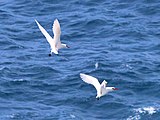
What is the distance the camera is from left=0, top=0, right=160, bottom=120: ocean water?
76.9 metres

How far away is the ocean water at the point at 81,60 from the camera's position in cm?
7694

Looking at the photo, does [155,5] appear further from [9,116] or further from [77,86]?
[9,116]

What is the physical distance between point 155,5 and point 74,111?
30.2 m

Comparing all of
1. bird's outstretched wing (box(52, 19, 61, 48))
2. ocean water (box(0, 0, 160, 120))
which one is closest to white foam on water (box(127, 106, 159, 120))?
ocean water (box(0, 0, 160, 120))

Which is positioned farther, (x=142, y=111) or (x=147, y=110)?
(x=147, y=110)

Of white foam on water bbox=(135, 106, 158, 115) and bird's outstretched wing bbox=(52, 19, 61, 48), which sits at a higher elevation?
bird's outstretched wing bbox=(52, 19, 61, 48)

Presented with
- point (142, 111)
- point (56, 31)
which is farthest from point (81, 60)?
point (56, 31)

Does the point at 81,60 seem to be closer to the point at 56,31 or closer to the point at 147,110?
the point at 147,110

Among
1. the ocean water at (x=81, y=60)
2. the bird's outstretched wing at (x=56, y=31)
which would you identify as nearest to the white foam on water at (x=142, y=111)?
the ocean water at (x=81, y=60)

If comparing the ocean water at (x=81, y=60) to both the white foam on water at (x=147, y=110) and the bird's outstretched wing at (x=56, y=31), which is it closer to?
the white foam on water at (x=147, y=110)

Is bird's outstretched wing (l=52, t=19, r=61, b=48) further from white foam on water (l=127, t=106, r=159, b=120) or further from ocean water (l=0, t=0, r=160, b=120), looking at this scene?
white foam on water (l=127, t=106, r=159, b=120)

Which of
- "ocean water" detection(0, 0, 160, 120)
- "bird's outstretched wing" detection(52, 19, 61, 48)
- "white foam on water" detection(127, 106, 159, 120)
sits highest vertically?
"ocean water" detection(0, 0, 160, 120)

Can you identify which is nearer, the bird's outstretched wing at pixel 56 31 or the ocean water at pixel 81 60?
the bird's outstretched wing at pixel 56 31

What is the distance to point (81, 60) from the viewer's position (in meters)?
87.4
